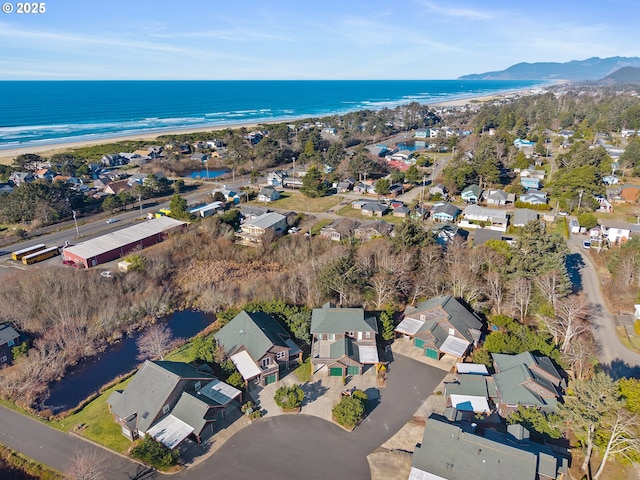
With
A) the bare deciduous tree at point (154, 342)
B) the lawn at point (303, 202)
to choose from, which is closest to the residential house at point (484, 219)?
the lawn at point (303, 202)

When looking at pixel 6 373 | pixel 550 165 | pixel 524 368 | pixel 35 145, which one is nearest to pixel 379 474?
pixel 524 368

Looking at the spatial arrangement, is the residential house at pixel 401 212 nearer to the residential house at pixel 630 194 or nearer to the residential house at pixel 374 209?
the residential house at pixel 374 209

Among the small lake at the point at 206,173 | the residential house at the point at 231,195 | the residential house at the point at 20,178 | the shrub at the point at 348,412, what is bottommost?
the shrub at the point at 348,412

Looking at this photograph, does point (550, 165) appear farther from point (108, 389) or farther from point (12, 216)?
point (12, 216)

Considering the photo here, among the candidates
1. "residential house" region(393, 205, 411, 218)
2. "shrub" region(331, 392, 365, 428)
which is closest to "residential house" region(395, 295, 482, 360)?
"shrub" region(331, 392, 365, 428)

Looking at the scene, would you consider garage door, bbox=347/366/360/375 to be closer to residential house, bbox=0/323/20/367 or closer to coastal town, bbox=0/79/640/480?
coastal town, bbox=0/79/640/480
